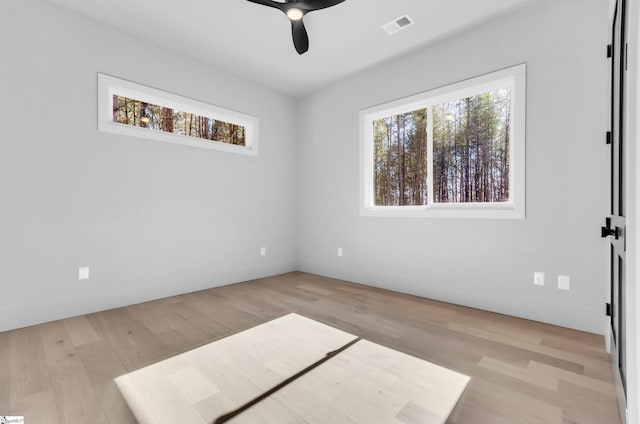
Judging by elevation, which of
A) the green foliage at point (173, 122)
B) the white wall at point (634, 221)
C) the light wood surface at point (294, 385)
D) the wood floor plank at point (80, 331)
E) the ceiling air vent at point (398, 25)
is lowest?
the wood floor plank at point (80, 331)

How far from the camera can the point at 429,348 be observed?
203 cm

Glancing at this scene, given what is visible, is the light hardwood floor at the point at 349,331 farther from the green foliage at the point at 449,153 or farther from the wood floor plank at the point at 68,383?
the green foliage at the point at 449,153

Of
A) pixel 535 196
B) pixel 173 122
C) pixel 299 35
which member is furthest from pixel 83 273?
pixel 535 196

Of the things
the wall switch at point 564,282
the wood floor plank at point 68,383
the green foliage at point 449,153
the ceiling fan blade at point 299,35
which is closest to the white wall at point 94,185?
the wood floor plank at point 68,383

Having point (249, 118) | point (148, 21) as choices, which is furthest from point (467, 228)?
point (148, 21)

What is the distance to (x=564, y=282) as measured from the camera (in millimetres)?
2396

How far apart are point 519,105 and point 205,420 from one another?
10.9 ft

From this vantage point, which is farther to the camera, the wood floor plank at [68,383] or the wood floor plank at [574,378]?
the wood floor plank at [574,378]

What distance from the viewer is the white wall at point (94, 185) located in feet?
7.89

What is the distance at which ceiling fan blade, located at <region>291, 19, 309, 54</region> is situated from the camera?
230 centimetres

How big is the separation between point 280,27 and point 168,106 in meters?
1.59

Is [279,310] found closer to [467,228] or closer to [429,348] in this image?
[429,348]

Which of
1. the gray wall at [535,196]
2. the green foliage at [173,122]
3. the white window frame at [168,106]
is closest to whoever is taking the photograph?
the gray wall at [535,196]

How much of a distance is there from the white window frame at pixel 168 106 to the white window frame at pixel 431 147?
1.64 m
